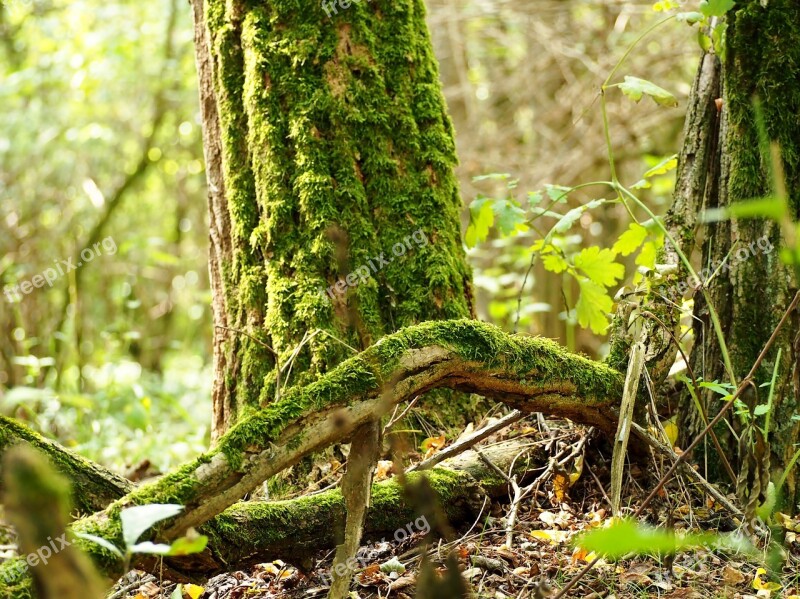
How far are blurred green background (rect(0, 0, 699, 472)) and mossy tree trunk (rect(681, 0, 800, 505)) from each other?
13.5 feet

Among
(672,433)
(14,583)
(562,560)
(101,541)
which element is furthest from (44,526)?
(672,433)

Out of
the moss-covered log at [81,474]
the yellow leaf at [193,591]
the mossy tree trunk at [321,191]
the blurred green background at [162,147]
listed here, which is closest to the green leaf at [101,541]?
the moss-covered log at [81,474]

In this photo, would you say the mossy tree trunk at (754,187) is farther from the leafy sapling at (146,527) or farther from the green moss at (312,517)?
the leafy sapling at (146,527)

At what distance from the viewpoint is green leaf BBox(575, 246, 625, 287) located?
127 inches

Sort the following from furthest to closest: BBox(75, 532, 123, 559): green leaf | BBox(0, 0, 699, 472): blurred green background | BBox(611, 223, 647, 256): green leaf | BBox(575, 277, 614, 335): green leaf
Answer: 1. BBox(0, 0, 699, 472): blurred green background
2. BBox(575, 277, 614, 335): green leaf
3. BBox(611, 223, 647, 256): green leaf
4. BBox(75, 532, 123, 559): green leaf

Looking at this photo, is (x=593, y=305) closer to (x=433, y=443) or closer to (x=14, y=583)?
(x=433, y=443)

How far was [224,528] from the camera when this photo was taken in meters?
2.24

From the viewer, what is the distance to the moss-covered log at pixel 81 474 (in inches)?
86.6

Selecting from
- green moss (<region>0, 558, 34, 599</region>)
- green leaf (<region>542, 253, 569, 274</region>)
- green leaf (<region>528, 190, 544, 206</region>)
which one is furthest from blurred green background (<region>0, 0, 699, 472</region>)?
green moss (<region>0, 558, 34, 599</region>)

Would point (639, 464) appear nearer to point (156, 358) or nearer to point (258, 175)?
point (258, 175)

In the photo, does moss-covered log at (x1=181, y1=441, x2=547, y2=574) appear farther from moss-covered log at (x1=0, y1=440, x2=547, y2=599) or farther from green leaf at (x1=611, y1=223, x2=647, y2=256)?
green leaf at (x1=611, y1=223, x2=647, y2=256)

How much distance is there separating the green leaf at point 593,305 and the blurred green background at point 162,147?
3.79 meters

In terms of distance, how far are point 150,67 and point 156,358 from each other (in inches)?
139

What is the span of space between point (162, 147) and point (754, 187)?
805 cm
